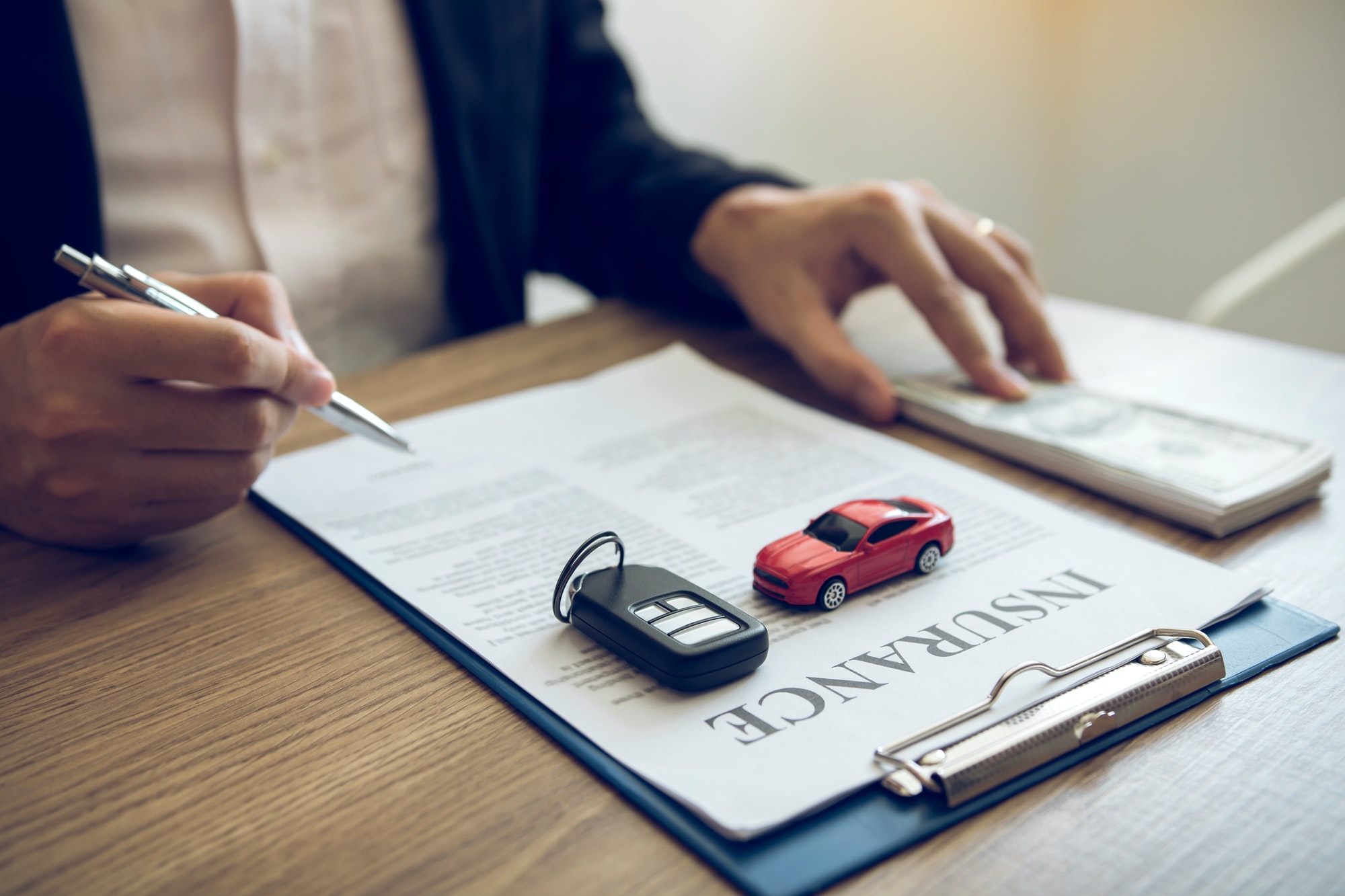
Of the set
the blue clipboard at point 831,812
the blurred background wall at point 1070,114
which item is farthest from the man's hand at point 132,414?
the blurred background wall at point 1070,114

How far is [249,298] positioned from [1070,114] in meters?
2.45

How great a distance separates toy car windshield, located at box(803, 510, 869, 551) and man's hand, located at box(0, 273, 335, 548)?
33 cm

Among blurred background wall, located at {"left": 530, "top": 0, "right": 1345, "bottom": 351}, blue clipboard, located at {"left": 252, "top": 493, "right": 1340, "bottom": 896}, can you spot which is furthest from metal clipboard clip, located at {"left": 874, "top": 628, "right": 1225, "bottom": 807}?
blurred background wall, located at {"left": 530, "top": 0, "right": 1345, "bottom": 351}

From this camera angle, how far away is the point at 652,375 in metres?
0.91

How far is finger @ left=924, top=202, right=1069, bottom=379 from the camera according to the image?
2.89ft

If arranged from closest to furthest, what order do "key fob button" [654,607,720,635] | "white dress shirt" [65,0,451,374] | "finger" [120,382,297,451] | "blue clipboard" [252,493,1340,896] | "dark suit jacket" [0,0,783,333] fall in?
"blue clipboard" [252,493,1340,896], "key fob button" [654,607,720,635], "finger" [120,382,297,451], "dark suit jacket" [0,0,783,333], "white dress shirt" [65,0,451,374]

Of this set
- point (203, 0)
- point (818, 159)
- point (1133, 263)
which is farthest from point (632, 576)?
point (1133, 263)

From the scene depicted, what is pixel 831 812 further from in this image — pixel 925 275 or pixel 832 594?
pixel 925 275

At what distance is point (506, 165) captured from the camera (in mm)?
1213

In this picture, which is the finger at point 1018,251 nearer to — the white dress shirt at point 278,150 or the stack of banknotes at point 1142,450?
the stack of banknotes at point 1142,450

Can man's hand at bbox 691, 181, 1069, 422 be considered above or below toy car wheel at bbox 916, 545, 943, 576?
above

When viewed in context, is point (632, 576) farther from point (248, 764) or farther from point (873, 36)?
point (873, 36)

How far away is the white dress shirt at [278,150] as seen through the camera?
3.11 feet

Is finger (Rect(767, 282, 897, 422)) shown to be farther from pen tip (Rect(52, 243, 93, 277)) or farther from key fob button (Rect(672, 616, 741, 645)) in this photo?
pen tip (Rect(52, 243, 93, 277))
